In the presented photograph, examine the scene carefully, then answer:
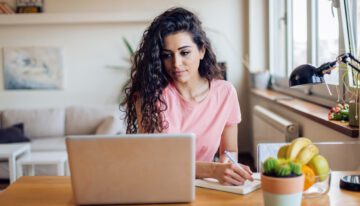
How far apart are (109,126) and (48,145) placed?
0.62m

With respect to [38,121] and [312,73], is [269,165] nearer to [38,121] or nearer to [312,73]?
[312,73]

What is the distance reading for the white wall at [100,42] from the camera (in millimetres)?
5141

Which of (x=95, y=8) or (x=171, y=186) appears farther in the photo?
(x=95, y=8)

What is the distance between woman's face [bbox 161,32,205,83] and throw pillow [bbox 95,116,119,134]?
9.16 feet

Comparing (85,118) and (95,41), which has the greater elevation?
(95,41)

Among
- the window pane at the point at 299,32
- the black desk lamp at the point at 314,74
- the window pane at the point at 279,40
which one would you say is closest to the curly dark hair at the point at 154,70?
the black desk lamp at the point at 314,74

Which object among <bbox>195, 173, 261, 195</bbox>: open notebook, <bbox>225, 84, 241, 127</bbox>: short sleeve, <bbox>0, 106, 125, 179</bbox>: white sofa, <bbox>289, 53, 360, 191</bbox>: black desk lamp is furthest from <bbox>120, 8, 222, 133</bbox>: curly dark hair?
<bbox>0, 106, 125, 179</bbox>: white sofa

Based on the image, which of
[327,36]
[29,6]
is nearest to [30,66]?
[29,6]

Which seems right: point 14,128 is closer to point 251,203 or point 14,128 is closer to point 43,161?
point 43,161

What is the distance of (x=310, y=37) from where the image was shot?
341cm

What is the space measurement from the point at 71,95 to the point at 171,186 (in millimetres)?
4299

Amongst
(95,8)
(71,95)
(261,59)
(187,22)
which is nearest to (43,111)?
(71,95)

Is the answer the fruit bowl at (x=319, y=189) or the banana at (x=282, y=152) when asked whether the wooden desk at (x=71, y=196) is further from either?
the banana at (x=282, y=152)

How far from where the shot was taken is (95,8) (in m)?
5.14
